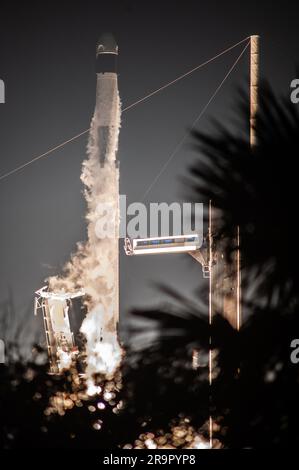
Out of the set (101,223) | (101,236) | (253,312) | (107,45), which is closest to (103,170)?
(101,223)

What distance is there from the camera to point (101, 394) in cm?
616

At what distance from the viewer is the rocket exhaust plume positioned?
117ft

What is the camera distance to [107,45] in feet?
119

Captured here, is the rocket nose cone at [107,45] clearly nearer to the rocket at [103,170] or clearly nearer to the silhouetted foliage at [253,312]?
the rocket at [103,170]

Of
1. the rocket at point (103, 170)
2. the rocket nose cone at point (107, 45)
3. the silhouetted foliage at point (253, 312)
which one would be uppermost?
the rocket nose cone at point (107, 45)


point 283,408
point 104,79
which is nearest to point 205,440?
point 283,408

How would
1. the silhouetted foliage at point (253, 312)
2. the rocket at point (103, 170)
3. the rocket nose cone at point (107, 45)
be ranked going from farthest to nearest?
the rocket nose cone at point (107, 45) → the rocket at point (103, 170) → the silhouetted foliage at point (253, 312)

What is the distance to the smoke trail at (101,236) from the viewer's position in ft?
117

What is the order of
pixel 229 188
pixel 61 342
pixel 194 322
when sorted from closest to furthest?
pixel 194 322
pixel 229 188
pixel 61 342

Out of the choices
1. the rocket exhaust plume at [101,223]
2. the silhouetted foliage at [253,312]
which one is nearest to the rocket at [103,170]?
the rocket exhaust plume at [101,223]

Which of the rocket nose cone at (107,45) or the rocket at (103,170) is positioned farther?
the rocket nose cone at (107,45)

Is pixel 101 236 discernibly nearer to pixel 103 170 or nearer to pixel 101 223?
pixel 101 223
